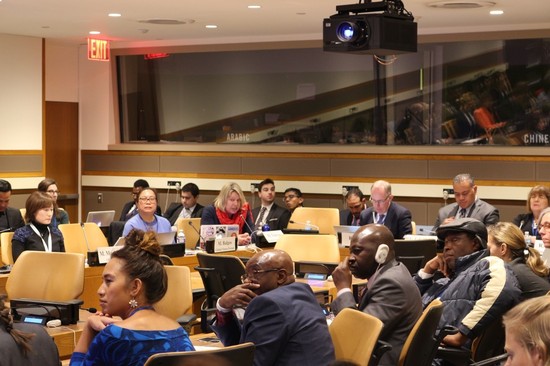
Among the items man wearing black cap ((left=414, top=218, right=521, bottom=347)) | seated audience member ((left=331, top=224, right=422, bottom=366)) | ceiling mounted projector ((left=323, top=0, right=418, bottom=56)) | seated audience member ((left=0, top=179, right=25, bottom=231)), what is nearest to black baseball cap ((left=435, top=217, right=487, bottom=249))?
man wearing black cap ((left=414, top=218, right=521, bottom=347))

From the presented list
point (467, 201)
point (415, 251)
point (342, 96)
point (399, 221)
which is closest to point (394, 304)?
point (415, 251)

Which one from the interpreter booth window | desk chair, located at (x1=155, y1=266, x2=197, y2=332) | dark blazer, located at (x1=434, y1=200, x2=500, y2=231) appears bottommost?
desk chair, located at (x1=155, y1=266, x2=197, y2=332)

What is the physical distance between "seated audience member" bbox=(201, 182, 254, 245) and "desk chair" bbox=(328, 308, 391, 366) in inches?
230

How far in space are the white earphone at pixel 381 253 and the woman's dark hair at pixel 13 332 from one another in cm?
189

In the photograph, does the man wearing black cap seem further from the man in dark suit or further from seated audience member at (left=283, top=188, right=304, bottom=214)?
seated audience member at (left=283, top=188, right=304, bottom=214)

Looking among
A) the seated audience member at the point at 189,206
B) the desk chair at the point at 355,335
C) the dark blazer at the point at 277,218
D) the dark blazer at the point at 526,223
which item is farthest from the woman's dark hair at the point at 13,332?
the seated audience member at the point at 189,206

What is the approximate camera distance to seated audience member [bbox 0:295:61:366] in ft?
12.4

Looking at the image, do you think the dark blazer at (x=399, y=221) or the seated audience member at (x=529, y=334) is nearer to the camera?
the seated audience member at (x=529, y=334)

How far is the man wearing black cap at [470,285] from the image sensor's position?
17.2 feet

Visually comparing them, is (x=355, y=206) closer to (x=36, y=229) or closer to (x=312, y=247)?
(x=312, y=247)

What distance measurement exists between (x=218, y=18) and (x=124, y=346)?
8.99 metres

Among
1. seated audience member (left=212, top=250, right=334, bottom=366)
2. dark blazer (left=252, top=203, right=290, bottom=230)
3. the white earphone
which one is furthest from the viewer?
dark blazer (left=252, top=203, right=290, bottom=230)

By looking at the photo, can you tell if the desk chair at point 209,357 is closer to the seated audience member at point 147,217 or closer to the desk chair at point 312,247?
the desk chair at point 312,247

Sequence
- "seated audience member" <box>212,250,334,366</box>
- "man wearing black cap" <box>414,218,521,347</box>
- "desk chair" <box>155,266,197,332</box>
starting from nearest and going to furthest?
"seated audience member" <box>212,250,334,366</box> < "man wearing black cap" <box>414,218,521,347</box> < "desk chair" <box>155,266,197,332</box>
